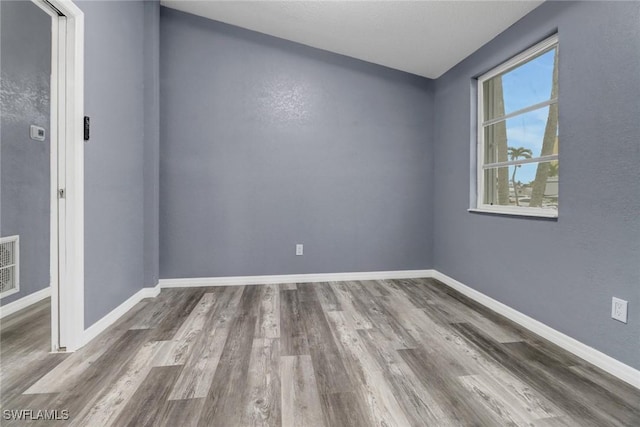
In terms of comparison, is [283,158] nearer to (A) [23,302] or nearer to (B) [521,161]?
(B) [521,161]

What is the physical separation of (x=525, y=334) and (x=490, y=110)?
193 centimetres

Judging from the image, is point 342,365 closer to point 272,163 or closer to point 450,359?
point 450,359

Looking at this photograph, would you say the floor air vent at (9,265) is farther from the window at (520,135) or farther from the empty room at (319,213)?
the window at (520,135)

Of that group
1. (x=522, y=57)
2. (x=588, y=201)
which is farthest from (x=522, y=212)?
(x=522, y=57)

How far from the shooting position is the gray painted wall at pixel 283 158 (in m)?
3.11

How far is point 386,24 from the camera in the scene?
262 centimetres

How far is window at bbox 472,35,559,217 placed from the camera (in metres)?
2.14

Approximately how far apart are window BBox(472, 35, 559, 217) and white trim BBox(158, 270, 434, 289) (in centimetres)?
112

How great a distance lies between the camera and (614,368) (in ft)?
5.25

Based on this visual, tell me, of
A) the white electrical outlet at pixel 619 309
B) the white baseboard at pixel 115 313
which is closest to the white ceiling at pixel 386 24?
the white electrical outlet at pixel 619 309

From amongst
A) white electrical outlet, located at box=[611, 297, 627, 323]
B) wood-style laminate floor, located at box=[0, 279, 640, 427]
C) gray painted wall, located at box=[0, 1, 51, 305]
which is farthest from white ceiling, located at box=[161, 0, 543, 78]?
wood-style laminate floor, located at box=[0, 279, 640, 427]

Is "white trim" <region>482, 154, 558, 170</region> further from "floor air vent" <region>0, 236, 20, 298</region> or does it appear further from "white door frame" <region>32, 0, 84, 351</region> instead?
"floor air vent" <region>0, 236, 20, 298</region>

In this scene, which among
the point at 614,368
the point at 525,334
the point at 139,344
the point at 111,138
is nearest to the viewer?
the point at 614,368

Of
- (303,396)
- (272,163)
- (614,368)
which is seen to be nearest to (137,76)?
(272,163)
